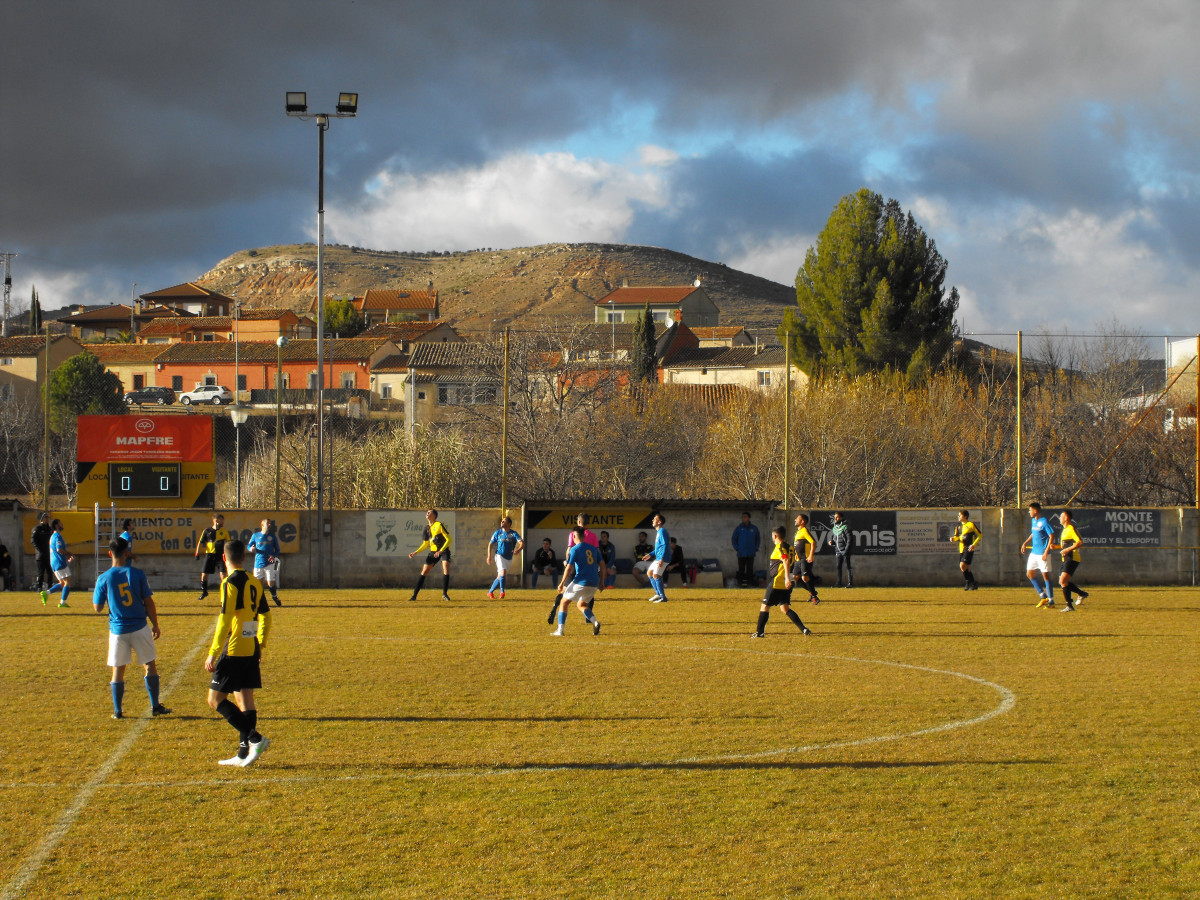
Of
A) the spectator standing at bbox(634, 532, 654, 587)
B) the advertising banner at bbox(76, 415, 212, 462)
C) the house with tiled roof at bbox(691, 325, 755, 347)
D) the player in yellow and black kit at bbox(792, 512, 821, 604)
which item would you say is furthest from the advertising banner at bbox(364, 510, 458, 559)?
the house with tiled roof at bbox(691, 325, 755, 347)

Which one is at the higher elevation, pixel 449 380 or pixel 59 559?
pixel 449 380

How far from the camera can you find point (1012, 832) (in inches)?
297

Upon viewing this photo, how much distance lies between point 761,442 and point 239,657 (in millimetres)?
29861

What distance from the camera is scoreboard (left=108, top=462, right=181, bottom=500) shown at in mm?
27188

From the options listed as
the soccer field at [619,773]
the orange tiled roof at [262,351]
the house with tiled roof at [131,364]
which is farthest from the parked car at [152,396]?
the soccer field at [619,773]

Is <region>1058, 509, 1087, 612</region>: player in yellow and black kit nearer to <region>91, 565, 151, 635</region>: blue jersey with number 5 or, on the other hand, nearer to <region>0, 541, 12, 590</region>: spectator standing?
<region>91, 565, 151, 635</region>: blue jersey with number 5

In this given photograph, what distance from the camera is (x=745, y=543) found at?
1069 inches

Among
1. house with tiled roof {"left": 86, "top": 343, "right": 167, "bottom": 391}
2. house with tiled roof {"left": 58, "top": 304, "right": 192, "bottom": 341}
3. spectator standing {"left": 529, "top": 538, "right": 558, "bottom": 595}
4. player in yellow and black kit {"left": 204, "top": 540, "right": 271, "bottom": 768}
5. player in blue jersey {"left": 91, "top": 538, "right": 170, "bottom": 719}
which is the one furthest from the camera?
house with tiled roof {"left": 58, "top": 304, "right": 192, "bottom": 341}

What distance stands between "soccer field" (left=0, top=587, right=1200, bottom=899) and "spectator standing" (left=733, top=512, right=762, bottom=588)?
32.6 feet

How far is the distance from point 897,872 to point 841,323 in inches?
2029

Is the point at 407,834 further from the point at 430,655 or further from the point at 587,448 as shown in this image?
the point at 587,448

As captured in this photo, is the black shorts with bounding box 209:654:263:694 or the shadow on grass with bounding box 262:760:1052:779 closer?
the shadow on grass with bounding box 262:760:1052:779

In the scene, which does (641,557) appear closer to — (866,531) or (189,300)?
(866,531)

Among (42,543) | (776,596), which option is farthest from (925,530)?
(42,543)
